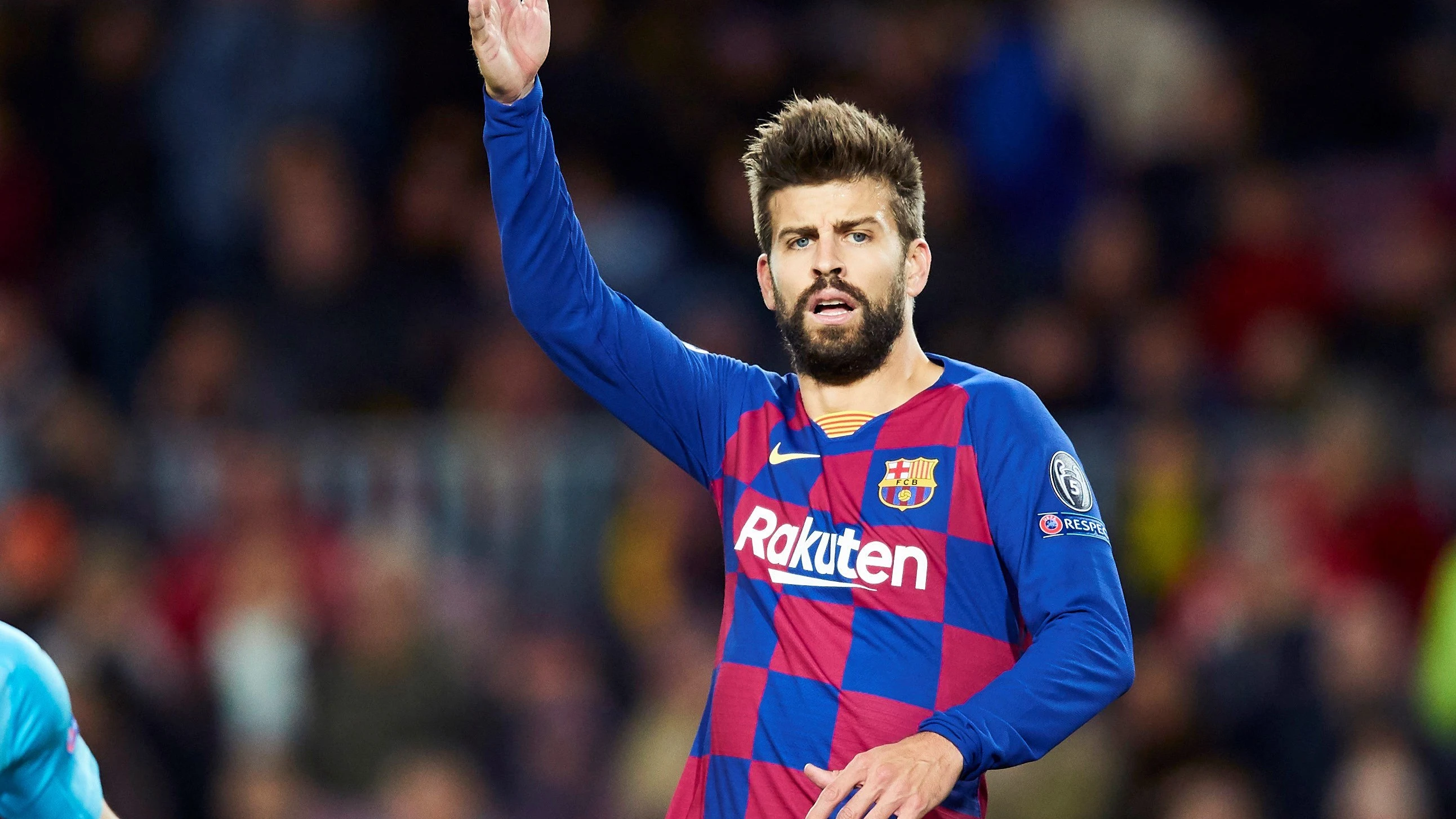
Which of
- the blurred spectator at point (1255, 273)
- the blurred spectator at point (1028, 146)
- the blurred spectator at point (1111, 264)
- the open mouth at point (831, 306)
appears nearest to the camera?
the open mouth at point (831, 306)

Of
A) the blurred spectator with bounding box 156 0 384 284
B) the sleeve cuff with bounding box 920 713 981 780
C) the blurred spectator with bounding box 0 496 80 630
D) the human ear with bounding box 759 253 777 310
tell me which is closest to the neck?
the human ear with bounding box 759 253 777 310

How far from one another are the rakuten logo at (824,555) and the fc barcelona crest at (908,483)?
0.09 meters

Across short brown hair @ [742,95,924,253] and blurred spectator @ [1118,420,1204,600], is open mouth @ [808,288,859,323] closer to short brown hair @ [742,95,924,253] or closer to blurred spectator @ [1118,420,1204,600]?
short brown hair @ [742,95,924,253]

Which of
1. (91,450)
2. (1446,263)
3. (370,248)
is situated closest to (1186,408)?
(1446,263)

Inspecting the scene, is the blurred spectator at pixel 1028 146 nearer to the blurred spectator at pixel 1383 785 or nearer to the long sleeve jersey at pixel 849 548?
the blurred spectator at pixel 1383 785

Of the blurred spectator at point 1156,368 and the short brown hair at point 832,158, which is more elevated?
the short brown hair at point 832,158

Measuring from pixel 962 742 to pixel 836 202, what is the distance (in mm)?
1201

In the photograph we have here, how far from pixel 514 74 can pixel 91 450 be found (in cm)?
556

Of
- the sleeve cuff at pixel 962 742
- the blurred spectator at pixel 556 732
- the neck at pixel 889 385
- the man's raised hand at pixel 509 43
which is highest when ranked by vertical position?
the man's raised hand at pixel 509 43

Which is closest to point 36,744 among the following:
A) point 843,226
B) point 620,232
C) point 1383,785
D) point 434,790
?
point 843,226

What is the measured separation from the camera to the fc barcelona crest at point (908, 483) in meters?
3.90

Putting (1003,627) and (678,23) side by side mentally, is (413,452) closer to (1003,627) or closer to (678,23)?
(678,23)

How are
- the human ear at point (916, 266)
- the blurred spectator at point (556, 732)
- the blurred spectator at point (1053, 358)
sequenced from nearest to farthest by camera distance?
the human ear at point (916, 266), the blurred spectator at point (556, 732), the blurred spectator at point (1053, 358)

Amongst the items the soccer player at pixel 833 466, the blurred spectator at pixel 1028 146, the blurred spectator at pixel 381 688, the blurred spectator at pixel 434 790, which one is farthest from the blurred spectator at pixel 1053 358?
the soccer player at pixel 833 466
